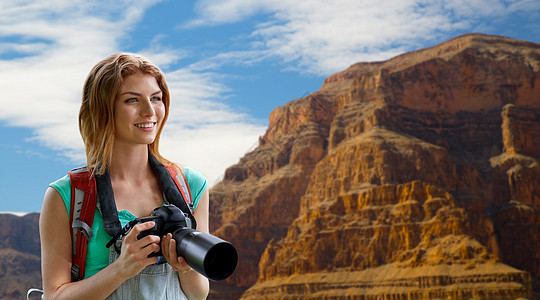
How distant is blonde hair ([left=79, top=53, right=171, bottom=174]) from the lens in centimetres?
195

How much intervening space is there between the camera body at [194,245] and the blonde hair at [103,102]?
0.88 feet

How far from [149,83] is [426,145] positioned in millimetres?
99677

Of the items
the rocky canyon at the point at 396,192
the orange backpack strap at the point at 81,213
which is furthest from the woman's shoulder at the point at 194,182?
the rocky canyon at the point at 396,192

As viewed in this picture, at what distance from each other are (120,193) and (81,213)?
0.18 m

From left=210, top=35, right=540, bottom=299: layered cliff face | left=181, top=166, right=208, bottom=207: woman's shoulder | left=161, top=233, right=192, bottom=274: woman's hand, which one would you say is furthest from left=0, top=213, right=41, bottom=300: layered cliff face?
left=161, top=233, right=192, bottom=274: woman's hand

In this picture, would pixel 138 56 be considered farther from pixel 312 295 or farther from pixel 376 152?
pixel 376 152

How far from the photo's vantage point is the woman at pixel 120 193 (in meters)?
1.83

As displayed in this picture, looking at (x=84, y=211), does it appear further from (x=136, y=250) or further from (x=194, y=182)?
(x=194, y=182)

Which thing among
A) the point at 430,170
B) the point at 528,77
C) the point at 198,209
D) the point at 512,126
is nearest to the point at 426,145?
the point at 430,170

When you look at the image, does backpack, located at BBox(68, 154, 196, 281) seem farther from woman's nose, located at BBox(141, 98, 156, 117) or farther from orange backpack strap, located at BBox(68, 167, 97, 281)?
woman's nose, located at BBox(141, 98, 156, 117)

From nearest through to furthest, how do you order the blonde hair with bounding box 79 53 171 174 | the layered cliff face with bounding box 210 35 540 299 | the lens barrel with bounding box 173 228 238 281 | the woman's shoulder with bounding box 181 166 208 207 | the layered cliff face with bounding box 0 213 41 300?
1. the lens barrel with bounding box 173 228 238 281
2. the blonde hair with bounding box 79 53 171 174
3. the woman's shoulder with bounding box 181 166 208 207
4. the layered cliff face with bounding box 210 35 540 299
5. the layered cliff face with bounding box 0 213 41 300

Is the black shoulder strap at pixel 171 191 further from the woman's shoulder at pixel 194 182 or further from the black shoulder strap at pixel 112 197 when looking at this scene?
the woman's shoulder at pixel 194 182

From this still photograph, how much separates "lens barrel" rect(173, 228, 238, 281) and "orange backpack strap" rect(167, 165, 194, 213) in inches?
10.5

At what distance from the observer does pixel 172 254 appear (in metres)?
1.83
